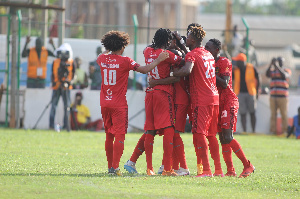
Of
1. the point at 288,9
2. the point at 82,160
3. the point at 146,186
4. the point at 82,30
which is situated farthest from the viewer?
the point at 288,9

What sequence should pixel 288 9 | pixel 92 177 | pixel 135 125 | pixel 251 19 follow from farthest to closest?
pixel 288 9, pixel 251 19, pixel 135 125, pixel 92 177

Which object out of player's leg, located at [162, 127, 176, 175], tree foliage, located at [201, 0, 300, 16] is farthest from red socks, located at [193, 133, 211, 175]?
tree foliage, located at [201, 0, 300, 16]

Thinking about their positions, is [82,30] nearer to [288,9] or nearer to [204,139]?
[204,139]

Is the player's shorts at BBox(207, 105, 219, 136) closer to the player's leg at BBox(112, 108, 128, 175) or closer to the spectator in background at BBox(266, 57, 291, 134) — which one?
the player's leg at BBox(112, 108, 128, 175)

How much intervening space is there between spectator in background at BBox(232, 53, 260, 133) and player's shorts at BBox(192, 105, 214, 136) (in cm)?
1064

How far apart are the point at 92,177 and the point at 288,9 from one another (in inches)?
4142

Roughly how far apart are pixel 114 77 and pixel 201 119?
1.44 metres

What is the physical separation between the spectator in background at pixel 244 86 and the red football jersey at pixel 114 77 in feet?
35.1

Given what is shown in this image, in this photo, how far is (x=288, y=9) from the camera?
111125 mm

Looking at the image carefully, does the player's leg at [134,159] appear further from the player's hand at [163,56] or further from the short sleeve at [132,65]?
the player's hand at [163,56]

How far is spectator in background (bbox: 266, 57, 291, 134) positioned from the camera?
20.7 metres

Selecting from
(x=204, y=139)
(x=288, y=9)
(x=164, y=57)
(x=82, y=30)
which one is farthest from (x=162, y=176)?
(x=288, y=9)

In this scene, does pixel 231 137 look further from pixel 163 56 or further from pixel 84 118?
pixel 84 118

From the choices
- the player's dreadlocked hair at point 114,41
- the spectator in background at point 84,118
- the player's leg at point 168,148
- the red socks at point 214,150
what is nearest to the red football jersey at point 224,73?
the red socks at point 214,150
